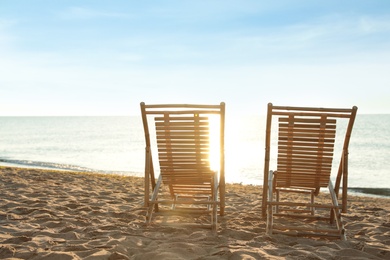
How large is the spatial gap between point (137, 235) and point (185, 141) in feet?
4.52

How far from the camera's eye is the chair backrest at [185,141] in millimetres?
5309

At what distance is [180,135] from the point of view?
5.41m

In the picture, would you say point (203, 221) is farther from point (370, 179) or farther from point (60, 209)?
point (370, 179)

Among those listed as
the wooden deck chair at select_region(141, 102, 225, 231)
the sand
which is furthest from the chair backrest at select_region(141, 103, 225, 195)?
the sand

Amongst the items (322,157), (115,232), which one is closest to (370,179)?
(322,157)

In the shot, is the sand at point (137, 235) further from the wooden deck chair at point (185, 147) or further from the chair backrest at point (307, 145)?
the chair backrest at point (307, 145)

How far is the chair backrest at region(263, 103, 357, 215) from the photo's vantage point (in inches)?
202

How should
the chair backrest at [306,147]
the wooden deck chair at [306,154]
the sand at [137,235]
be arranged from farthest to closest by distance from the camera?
1. the chair backrest at [306,147]
2. the wooden deck chair at [306,154]
3. the sand at [137,235]

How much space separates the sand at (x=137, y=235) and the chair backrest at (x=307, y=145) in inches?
33.5

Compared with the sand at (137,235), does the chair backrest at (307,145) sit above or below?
above

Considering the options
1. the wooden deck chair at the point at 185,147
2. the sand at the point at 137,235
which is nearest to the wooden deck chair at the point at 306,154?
the sand at the point at 137,235

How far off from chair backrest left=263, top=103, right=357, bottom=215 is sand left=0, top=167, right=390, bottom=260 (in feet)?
2.79

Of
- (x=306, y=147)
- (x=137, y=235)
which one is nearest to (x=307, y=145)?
(x=306, y=147)

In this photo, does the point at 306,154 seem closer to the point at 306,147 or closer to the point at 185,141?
the point at 306,147
